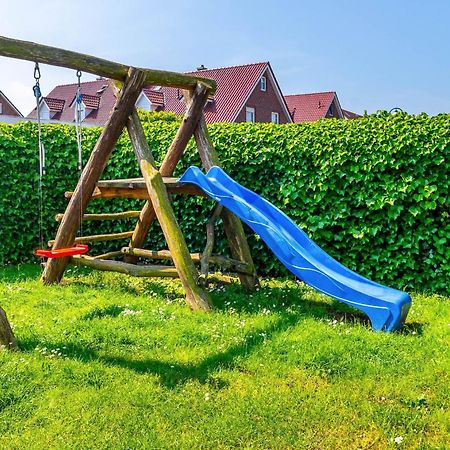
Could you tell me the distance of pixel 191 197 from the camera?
775 centimetres

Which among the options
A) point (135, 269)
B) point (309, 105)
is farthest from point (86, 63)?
point (309, 105)

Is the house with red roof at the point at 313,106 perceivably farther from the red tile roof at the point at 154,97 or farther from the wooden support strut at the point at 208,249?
the wooden support strut at the point at 208,249

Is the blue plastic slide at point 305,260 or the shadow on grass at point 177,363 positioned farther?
the blue plastic slide at point 305,260

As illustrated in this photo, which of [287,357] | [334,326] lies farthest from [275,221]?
[287,357]

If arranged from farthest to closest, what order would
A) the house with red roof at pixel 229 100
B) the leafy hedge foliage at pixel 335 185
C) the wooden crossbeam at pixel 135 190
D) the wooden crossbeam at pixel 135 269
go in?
1. the house with red roof at pixel 229 100
2. the leafy hedge foliage at pixel 335 185
3. the wooden crossbeam at pixel 135 190
4. the wooden crossbeam at pixel 135 269

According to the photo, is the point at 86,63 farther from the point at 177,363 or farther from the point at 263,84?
the point at 263,84

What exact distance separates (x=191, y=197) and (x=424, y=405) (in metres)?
4.92

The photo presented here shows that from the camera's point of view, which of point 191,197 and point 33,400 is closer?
point 33,400

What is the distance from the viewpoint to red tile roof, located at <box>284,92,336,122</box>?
3884 centimetres

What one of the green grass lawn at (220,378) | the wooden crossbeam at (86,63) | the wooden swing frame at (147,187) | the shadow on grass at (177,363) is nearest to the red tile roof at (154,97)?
the wooden swing frame at (147,187)

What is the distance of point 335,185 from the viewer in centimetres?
673

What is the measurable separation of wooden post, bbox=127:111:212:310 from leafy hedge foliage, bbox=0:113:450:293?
1.76 meters

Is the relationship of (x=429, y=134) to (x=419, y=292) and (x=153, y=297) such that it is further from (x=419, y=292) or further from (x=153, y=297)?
(x=153, y=297)

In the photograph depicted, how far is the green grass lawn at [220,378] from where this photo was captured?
3066 mm
